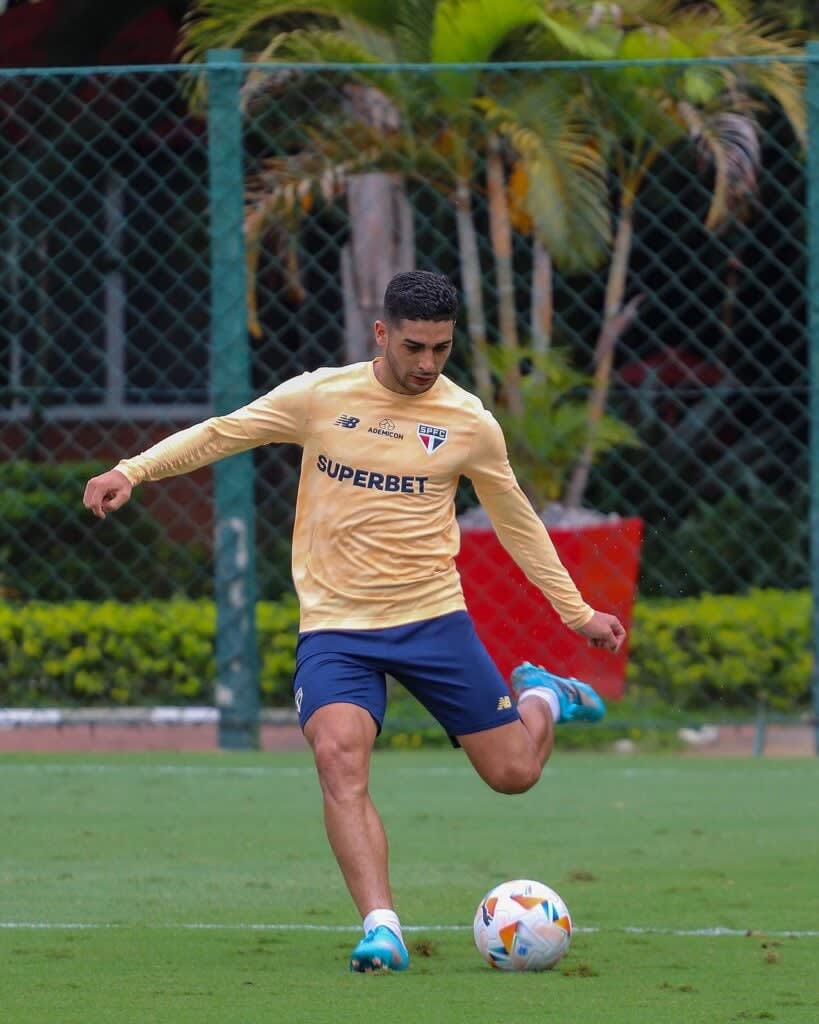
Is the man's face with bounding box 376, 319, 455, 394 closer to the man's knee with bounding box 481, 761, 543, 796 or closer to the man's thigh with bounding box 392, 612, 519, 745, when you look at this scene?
the man's thigh with bounding box 392, 612, 519, 745

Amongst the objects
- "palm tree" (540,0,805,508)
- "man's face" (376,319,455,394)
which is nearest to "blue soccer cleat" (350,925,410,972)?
"man's face" (376,319,455,394)

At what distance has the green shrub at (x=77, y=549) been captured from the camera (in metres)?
12.8

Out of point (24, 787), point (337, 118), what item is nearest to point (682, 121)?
point (337, 118)

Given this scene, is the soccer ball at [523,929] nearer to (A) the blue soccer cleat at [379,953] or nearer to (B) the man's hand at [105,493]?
(A) the blue soccer cleat at [379,953]

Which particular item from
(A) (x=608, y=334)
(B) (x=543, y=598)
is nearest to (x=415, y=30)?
(A) (x=608, y=334)

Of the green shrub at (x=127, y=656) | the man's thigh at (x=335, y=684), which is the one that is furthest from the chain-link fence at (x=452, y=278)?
the man's thigh at (x=335, y=684)

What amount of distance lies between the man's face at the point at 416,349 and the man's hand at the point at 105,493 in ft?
2.54

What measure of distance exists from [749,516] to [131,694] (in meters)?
3.95

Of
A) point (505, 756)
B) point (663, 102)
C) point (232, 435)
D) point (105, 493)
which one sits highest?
point (663, 102)

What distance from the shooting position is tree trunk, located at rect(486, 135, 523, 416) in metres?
11.7

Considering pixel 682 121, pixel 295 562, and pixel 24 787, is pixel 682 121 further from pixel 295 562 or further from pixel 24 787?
pixel 295 562

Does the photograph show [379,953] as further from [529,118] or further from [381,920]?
[529,118]

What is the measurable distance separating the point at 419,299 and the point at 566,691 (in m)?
1.57

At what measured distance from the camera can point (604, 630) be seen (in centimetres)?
596
